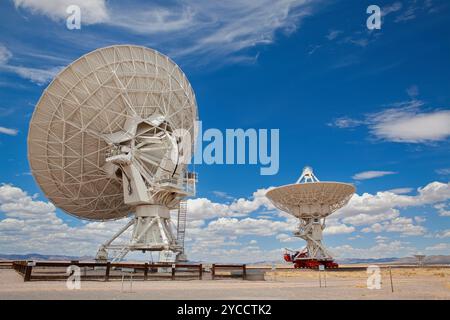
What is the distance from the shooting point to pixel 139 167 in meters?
33.7

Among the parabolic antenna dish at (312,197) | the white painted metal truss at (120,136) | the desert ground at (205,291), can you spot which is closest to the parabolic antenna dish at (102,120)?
the white painted metal truss at (120,136)

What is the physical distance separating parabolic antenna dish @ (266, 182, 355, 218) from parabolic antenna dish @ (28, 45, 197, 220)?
21.6 m

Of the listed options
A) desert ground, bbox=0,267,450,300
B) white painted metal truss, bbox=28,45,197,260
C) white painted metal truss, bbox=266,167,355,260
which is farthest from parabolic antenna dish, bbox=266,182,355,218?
desert ground, bbox=0,267,450,300

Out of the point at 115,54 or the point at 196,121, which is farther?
the point at 196,121

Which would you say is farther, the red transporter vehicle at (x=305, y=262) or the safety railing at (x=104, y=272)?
the red transporter vehicle at (x=305, y=262)

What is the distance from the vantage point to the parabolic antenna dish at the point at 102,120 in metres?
31.2

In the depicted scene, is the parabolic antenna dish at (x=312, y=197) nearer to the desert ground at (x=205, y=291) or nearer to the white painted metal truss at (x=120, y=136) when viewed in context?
the white painted metal truss at (x=120, y=136)

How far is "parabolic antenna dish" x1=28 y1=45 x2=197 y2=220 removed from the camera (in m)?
31.2

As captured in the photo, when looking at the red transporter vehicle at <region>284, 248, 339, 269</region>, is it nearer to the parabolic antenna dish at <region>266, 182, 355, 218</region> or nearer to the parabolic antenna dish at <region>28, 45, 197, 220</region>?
the parabolic antenna dish at <region>266, 182, 355, 218</region>

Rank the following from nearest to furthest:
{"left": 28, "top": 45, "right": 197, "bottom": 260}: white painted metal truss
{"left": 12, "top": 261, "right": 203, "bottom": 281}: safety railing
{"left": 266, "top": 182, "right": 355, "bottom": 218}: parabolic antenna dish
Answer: {"left": 12, "top": 261, "right": 203, "bottom": 281}: safety railing < {"left": 28, "top": 45, "right": 197, "bottom": 260}: white painted metal truss < {"left": 266, "top": 182, "right": 355, "bottom": 218}: parabolic antenna dish
